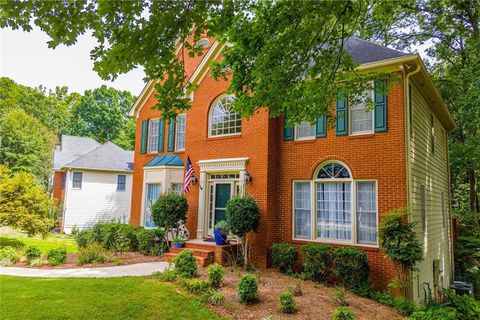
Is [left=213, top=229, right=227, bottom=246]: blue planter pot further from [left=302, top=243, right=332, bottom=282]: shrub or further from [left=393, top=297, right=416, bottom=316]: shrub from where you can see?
[left=393, top=297, right=416, bottom=316]: shrub

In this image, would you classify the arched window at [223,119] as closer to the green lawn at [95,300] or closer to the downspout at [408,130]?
the downspout at [408,130]

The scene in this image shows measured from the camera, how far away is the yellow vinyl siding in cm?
905

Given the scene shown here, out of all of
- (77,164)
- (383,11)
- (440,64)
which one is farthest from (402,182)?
(77,164)

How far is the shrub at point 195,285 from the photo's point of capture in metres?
7.06

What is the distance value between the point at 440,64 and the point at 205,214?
1734cm

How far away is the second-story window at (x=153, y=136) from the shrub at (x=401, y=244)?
1023 cm

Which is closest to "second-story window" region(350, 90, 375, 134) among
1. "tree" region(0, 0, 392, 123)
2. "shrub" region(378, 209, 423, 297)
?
"shrub" region(378, 209, 423, 297)

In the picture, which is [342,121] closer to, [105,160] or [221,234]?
[221,234]

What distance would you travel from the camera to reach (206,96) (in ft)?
39.8

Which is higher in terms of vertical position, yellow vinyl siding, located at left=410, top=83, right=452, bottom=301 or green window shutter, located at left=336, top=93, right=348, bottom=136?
green window shutter, located at left=336, top=93, right=348, bottom=136

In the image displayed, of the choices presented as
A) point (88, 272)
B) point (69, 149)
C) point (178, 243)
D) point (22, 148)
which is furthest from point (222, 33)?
point (22, 148)

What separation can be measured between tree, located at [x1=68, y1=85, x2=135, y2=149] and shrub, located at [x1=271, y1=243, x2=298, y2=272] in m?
36.5

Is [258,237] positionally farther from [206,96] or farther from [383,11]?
[383,11]

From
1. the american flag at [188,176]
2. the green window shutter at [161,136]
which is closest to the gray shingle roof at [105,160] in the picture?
the green window shutter at [161,136]
